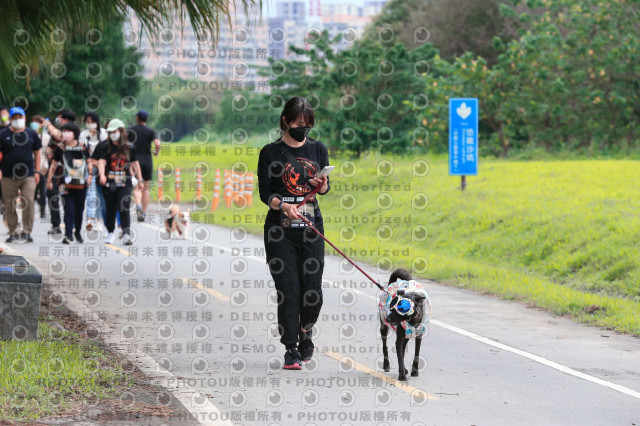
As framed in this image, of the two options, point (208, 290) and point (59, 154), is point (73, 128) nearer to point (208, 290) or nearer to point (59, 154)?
point (59, 154)

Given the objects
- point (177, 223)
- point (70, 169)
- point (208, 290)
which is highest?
point (70, 169)

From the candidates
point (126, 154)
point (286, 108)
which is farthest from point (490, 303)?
point (126, 154)

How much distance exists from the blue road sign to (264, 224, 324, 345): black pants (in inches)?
552

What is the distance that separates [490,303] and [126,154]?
7.10 metres

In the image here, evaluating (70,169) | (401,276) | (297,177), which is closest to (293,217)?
(297,177)

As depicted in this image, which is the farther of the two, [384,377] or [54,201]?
[54,201]


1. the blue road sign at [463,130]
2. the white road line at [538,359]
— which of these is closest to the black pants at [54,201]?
the blue road sign at [463,130]

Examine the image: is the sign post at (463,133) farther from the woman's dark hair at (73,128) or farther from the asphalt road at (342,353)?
the woman's dark hair at (73,128)

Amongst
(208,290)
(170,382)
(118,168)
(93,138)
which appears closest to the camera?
(170,382)

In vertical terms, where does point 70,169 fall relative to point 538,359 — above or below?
above

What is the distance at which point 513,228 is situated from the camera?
58.7ft

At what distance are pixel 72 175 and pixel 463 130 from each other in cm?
879

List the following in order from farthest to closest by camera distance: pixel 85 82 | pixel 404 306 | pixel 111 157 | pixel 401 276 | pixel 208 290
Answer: pixel 85 82 → pixel 111 157 → pixel 208 290 → pixel 401 276 → pixel 404 306

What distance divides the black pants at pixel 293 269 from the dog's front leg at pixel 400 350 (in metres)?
0.83
